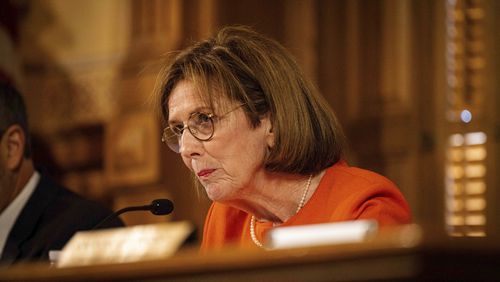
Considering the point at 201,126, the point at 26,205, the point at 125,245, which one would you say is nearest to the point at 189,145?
the point at 201,126

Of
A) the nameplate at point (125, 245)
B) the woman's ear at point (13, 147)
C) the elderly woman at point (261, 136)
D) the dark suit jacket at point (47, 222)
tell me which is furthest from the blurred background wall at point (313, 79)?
the nameplate at point (125, 245)

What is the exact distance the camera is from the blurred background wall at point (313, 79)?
16.9ft

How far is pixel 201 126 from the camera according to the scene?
291cm

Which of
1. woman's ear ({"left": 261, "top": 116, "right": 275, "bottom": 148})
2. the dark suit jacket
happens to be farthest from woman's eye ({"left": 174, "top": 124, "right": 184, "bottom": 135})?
the dark suit jacket

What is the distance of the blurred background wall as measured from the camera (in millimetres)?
5160

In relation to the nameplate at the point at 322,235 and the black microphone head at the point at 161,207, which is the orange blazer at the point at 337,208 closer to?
the black microphone head at the point at 161,207

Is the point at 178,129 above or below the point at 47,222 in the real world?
above

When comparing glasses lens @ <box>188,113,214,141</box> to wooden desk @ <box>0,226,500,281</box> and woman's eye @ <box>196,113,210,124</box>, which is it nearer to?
woman's eye @ <box>196,113,210,124</box>

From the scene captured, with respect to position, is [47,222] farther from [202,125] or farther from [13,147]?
[202,125]

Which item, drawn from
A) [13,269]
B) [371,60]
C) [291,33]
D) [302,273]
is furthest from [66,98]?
[302,273]

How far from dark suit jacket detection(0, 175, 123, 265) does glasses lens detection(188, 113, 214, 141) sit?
89 centimetres

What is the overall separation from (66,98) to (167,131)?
143 inches

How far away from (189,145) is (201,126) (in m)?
0.06

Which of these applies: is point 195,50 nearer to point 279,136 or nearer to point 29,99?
point 279,136
